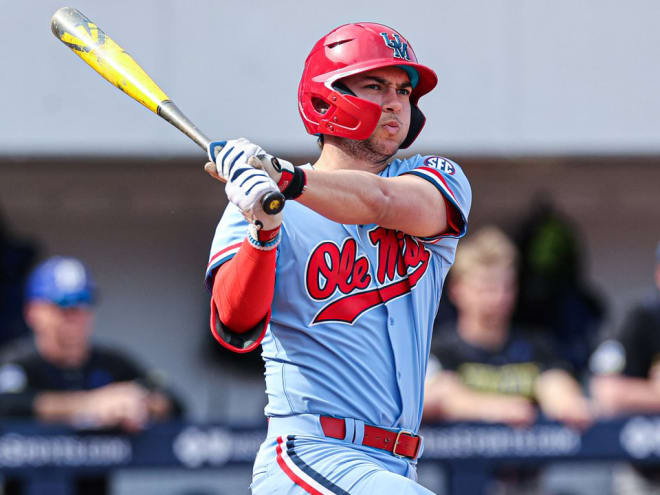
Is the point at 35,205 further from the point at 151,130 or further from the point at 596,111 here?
the point at 596,111

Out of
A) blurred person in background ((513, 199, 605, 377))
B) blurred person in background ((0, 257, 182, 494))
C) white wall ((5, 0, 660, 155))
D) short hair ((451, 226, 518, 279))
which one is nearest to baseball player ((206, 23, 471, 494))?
blurred person in background ((0, 257, 182, 494))

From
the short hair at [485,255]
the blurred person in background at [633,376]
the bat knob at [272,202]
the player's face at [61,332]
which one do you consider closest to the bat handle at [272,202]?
the bat knob at [272,202]

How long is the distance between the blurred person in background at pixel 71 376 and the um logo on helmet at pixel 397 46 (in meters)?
2.37

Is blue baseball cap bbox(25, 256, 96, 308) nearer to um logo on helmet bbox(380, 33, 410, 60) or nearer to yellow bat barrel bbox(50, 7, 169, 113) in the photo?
yellow bat barrel bbox(50, 7, 169, 113)

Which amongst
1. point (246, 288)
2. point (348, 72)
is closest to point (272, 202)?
point (246, 288)

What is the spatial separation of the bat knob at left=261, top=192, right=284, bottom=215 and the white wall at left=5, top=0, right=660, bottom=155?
478cm

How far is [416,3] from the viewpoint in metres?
7.27

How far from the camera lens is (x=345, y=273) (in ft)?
8.94

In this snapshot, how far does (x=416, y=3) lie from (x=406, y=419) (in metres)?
4.96

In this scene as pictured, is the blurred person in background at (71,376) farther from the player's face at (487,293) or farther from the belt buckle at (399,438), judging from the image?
the belt buckle at (399,438)

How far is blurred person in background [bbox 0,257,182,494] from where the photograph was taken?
4.73 m

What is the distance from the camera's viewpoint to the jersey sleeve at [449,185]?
2.84m

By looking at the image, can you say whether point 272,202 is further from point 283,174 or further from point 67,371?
point 67,371

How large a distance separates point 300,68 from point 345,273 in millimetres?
4635
